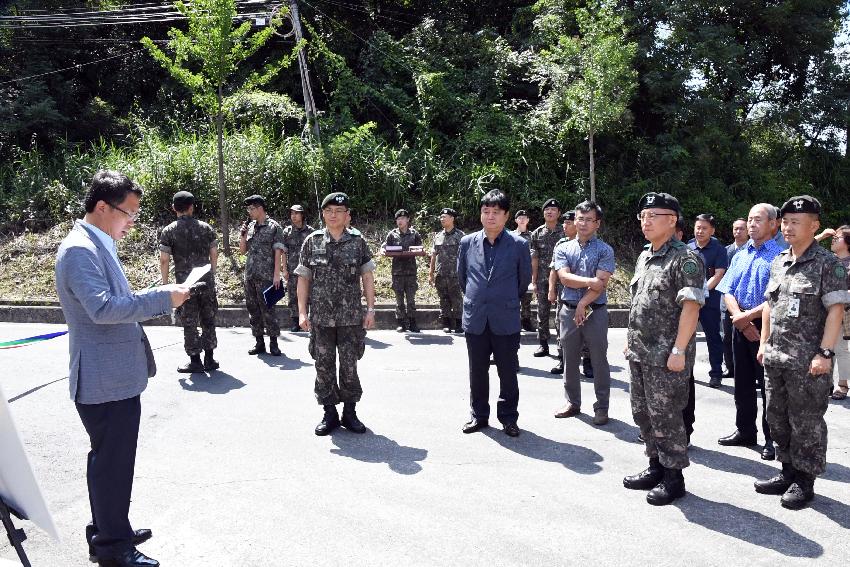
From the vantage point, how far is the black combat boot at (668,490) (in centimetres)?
429

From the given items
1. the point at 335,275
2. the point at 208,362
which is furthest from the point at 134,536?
the point at 208,362

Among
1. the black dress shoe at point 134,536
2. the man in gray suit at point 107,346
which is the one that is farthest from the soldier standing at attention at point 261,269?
the man in gray suit at point 107,346

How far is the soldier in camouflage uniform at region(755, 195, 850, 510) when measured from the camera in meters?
4.15

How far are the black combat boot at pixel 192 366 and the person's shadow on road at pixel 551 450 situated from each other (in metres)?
3.89

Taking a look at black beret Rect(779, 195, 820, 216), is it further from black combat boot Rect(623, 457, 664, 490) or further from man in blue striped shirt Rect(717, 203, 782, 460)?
black combat boot Rect(623, 457, 664, 490)

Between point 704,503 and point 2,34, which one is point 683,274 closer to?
point 704,503

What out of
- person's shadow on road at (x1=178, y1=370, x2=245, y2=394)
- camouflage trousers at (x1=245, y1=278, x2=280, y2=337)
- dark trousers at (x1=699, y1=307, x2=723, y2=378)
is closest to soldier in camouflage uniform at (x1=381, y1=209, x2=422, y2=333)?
camouflage trousers at (x1=245, y1=278, x2=280, y2=337)

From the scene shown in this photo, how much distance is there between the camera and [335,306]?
5.68 m

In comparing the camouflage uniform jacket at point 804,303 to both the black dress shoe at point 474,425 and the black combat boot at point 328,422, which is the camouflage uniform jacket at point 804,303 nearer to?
the black dress shoe at point 474,425

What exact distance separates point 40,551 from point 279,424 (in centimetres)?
240

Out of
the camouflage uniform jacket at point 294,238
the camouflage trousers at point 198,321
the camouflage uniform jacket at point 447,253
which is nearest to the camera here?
the camouflage trousers at point 198,321

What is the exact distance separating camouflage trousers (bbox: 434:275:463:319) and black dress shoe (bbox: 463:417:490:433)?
503 cm

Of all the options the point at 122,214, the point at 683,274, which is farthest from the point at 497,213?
the point at 122,214

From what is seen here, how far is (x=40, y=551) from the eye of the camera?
374 centimetres
